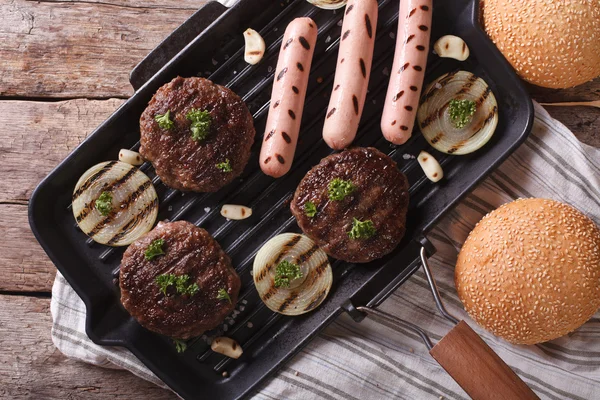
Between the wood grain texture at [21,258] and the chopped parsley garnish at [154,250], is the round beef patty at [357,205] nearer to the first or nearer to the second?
the chopped parsley garnish at [154,250]

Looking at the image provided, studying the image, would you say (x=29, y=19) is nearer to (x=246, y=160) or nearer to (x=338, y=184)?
Answer: (x=246, y=160)

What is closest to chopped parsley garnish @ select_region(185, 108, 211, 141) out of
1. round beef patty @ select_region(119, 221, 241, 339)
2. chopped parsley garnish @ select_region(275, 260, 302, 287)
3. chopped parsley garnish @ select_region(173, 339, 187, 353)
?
round beef patty @ select_region(119, 221, 241, 339)

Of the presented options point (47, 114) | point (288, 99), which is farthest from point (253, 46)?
point (47, 114)

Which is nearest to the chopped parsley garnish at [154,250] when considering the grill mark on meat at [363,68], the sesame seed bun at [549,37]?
the grill mark on meat at [363,68]

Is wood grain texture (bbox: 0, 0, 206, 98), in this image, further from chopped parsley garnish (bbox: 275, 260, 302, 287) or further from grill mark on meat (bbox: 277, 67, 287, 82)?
chopped parsley garnish (bbox: 275, 260, 302, 287)

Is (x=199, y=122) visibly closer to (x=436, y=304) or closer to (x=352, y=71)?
(x=352, y=71)
